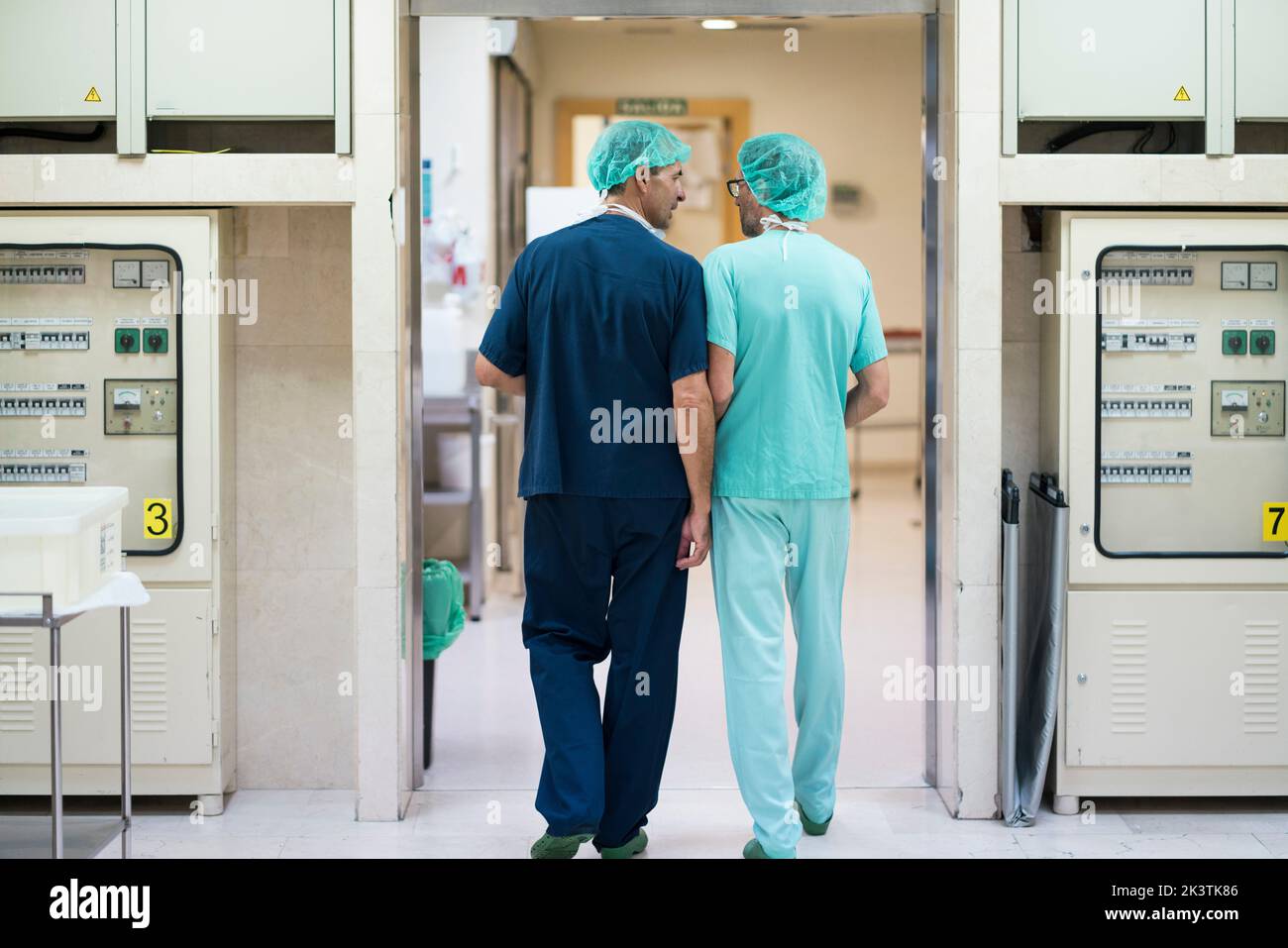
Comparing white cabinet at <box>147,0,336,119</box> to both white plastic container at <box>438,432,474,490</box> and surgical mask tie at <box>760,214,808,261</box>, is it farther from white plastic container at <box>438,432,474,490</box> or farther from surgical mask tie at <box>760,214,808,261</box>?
white plastic container at <box>438,432,474,490</box>

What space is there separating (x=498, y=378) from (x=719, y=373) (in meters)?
0.48

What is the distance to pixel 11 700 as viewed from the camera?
3680 millimetres

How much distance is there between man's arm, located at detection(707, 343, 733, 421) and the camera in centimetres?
325

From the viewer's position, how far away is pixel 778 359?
10.8 feet

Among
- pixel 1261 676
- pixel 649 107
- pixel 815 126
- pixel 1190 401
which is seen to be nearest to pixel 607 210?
A: pixel 1190 401

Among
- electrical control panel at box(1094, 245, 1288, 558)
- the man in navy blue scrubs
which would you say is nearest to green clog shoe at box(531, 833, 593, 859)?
the man in navy blue scrubs

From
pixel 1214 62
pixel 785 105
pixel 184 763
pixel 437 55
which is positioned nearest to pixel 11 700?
pixel 184 763

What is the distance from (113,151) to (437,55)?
3475mm

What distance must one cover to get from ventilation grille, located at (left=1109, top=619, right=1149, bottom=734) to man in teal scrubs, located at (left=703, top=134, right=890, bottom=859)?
0.79 metres

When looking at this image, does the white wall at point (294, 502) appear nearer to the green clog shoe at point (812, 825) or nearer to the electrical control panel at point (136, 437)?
the electrical control panel at point (136, 437)

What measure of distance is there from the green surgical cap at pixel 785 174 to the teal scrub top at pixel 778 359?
0.10m

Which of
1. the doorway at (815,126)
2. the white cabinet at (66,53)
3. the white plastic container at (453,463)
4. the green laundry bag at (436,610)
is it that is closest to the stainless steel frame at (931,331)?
the green laundry bag at (436,610)

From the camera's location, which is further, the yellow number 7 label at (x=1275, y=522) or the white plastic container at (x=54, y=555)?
the yellow number 7 label at (x=1275, y=522)

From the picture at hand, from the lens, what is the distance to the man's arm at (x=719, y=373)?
3.25 metres
